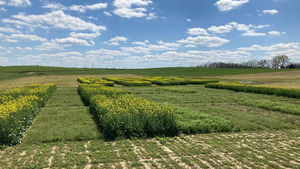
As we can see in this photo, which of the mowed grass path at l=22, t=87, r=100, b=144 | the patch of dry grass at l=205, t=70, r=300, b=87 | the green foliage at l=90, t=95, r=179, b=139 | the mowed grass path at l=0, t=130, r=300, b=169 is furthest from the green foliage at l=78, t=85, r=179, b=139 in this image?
the patch of dry grass at l=205, t=70, r=300, b=87

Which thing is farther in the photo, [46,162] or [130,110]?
[130,110]

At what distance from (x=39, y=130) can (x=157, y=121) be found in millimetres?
5584

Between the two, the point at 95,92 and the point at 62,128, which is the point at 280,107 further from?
the point at 62,128

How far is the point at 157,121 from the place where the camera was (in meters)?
9.03

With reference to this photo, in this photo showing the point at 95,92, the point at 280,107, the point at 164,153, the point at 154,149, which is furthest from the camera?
the point at 95,92

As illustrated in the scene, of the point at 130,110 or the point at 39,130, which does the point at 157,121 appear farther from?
the point at 39,130

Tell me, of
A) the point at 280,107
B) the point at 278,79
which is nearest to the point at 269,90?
the point at 280,107

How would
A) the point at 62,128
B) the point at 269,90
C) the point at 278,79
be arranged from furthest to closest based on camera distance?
the point at 278,79, the point at 269,90, the point at 62,128

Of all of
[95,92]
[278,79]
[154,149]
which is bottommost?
[154,149]

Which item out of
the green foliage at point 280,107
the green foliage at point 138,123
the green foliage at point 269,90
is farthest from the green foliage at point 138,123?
the green foliage at point 269,90

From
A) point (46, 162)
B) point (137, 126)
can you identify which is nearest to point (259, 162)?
point (137, 126)

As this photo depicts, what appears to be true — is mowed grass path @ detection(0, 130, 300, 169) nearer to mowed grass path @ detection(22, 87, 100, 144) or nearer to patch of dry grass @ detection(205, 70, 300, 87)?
mowed grass path @ detection(22, 87, 100, 144)

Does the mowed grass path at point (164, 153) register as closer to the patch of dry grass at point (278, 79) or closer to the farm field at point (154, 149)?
the farm field at point (154, 149)

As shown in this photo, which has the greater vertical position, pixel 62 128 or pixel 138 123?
pixel 138 123
